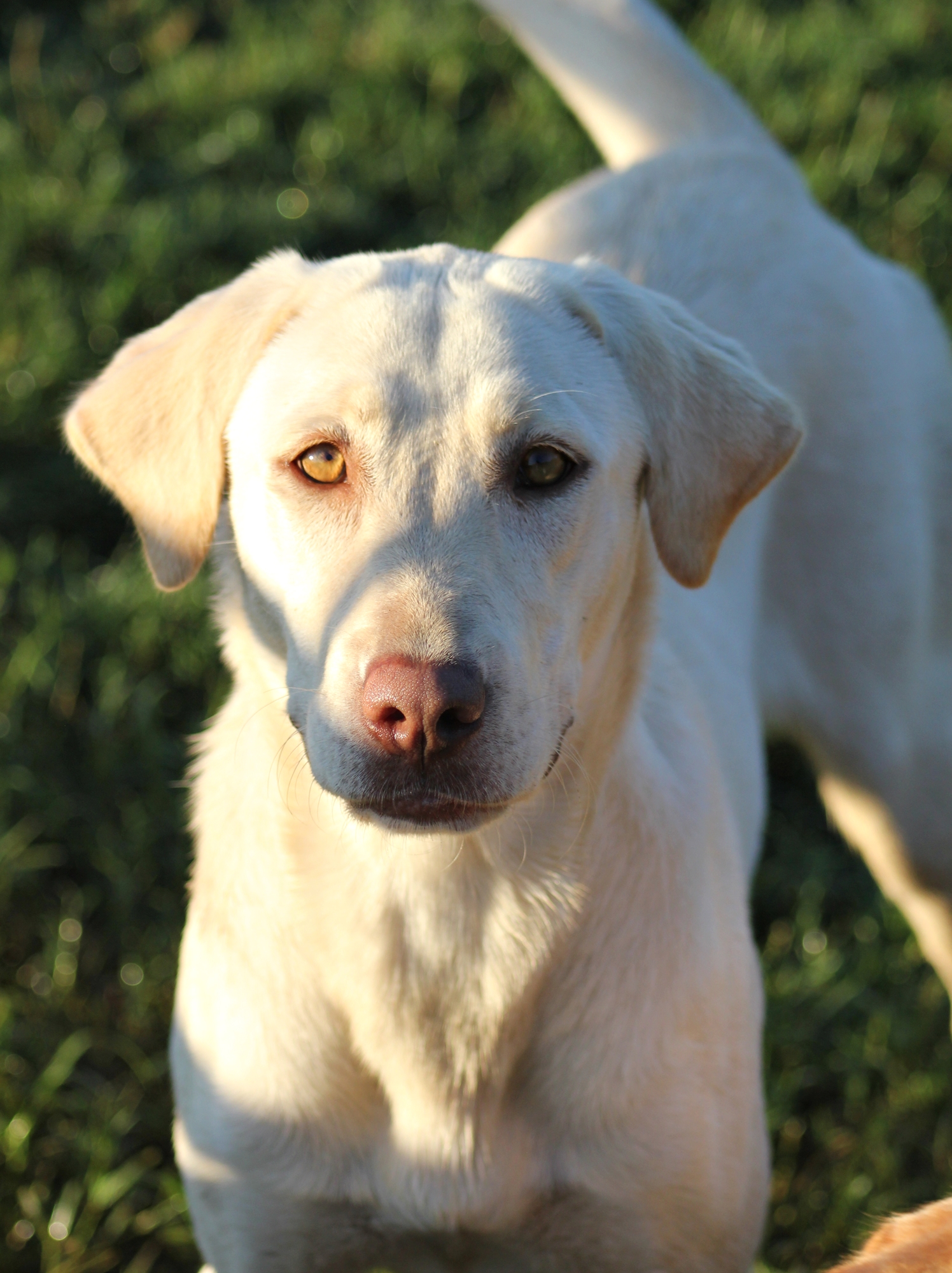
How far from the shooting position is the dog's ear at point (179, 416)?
2.45 metres

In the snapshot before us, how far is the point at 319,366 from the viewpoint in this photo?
2.29 meters

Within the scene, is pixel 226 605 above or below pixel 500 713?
below

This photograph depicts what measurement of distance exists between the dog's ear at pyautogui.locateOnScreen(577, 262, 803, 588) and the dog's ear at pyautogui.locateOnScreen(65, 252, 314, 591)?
0.55 m

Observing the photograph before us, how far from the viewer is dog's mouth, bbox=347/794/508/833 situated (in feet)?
7.02

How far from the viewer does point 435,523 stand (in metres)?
2.18

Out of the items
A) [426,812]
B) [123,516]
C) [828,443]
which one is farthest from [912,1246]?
[123,516]

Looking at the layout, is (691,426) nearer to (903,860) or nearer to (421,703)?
(421,703)

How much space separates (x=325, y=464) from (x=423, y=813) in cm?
55

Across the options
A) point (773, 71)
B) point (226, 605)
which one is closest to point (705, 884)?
point (226, 605)

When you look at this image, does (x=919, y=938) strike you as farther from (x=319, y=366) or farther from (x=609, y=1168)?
(x=319, y=366)

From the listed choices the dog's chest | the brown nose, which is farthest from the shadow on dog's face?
the dog's chest

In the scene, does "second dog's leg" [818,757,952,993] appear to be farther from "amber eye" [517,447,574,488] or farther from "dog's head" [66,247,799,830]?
"amber eye" [517,447,574,488]

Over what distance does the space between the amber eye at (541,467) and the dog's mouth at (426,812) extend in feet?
1.64

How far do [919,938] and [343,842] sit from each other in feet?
6.50
